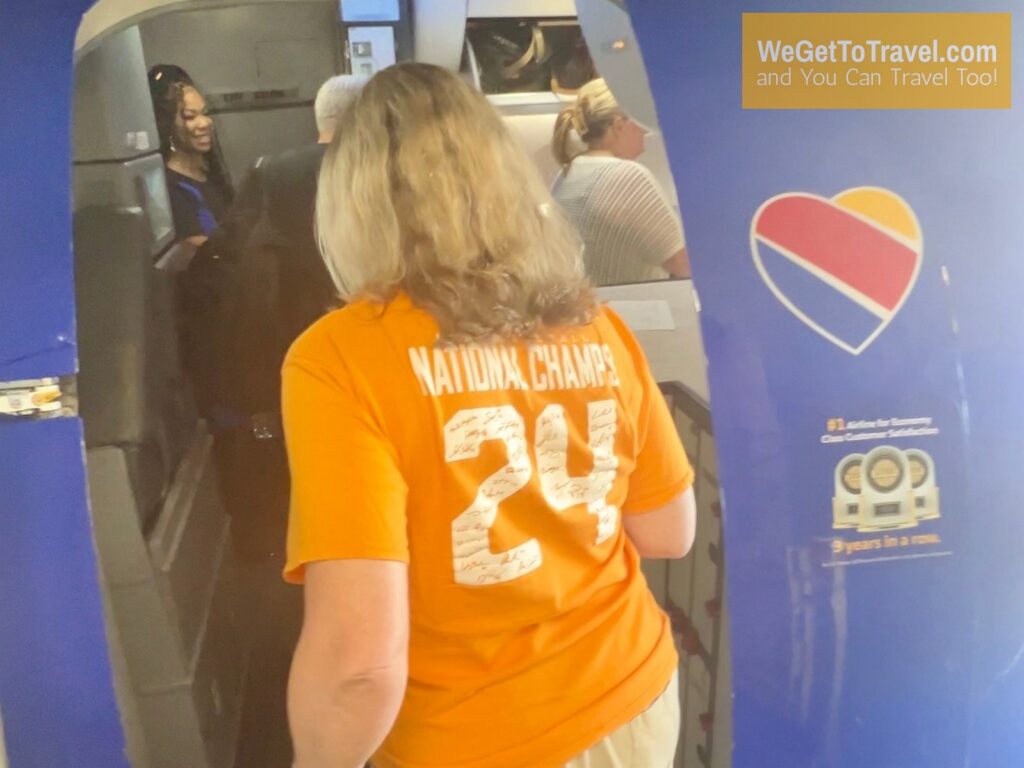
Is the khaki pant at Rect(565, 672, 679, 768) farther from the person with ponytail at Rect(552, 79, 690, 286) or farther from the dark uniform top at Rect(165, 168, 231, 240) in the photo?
the dark uniform top at Rect(165, 168, 231, 240)

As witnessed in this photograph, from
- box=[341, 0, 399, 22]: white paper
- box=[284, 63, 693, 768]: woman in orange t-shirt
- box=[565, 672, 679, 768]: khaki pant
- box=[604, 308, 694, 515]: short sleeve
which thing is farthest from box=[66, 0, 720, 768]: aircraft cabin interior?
box=[565, 672, 679, 768]: khaki pant

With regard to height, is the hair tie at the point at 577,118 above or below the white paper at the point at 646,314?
above

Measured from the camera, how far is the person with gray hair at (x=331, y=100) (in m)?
1.12

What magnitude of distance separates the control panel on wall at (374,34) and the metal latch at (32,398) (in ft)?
1.68

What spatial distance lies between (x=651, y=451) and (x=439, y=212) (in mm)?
408

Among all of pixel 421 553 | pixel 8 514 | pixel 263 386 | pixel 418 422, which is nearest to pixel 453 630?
pixel 421 553

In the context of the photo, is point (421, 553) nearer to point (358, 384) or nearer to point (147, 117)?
point (358, 384)

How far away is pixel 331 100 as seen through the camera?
1.12 metres

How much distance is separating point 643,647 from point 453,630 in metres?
0.24

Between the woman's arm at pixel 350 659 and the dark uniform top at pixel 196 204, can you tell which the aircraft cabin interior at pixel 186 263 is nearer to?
the dark uniform top at pixel 196 204

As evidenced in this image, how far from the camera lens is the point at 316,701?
95cm

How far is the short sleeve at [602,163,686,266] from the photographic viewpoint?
4.09 ft

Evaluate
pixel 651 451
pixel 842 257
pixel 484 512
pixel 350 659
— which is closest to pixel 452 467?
pixel 484 512

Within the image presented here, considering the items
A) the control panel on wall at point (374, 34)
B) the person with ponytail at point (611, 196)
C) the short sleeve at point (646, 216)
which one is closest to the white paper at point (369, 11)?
the control panel on wall at point (374, 34)
